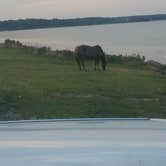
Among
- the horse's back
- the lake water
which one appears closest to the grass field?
the horse's back

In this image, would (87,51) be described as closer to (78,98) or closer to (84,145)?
(78,98)

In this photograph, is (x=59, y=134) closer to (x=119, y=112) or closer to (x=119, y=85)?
(x=119, y=112)

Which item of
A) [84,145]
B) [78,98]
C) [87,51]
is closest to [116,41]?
[87,51]

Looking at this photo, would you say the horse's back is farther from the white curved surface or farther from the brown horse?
the white curved surface

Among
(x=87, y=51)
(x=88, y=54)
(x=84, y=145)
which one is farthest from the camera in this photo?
(x=87, y=51)

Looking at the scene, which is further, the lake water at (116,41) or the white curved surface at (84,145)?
the lake water at (116,41)

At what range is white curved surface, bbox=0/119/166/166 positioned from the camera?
6.82 feet

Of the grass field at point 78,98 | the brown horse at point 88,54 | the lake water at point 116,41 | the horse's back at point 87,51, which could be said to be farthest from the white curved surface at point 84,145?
the lake water at point 116,41

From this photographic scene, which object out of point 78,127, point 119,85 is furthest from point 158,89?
point 78,127

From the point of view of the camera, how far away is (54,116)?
1217cm

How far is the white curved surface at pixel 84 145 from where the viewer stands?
2.08 m

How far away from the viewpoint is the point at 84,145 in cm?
223

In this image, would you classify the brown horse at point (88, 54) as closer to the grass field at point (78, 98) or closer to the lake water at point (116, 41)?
the grass field at point (78, 98)

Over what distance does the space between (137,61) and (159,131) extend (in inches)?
1384
